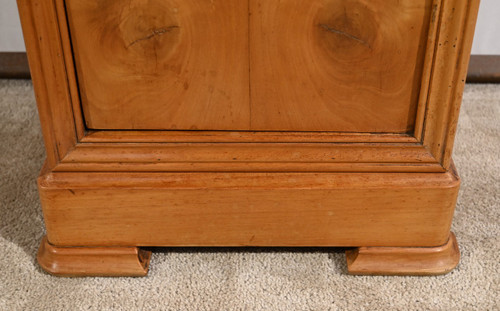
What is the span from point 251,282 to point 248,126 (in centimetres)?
21

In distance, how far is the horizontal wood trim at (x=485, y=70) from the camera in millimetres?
1313

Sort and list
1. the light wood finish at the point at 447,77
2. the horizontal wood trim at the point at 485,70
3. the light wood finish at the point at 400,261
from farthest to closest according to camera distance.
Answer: the horizontal wood trim at the point at 485,70 < the light wood finish at the point at 400,261 < the light wood finish at the point at 447,77

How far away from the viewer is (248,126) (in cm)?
73

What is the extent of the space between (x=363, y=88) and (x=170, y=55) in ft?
0.79

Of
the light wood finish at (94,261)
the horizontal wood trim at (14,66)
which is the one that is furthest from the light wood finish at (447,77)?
the horizontal wood trim at (14,66)

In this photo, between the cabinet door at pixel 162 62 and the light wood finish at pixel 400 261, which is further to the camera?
the light wood finish at pixel 400 261

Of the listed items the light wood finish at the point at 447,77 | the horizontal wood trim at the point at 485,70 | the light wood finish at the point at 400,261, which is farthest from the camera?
the horizontal wood trim at the point at 485,70

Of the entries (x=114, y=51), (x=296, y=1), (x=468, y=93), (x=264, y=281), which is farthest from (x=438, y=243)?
(x=468, y=93)

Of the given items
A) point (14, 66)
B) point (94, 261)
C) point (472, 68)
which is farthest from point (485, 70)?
point (14, 66)

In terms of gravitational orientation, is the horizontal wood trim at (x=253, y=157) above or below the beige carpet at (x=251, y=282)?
above

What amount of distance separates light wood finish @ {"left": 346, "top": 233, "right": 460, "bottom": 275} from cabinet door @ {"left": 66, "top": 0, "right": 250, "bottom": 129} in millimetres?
248

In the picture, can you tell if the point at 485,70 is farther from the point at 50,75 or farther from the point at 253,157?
the point at 50,75

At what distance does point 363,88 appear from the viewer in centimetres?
70

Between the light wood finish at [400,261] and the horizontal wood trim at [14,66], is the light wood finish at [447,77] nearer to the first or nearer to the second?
the light wood finish at [400,261]
